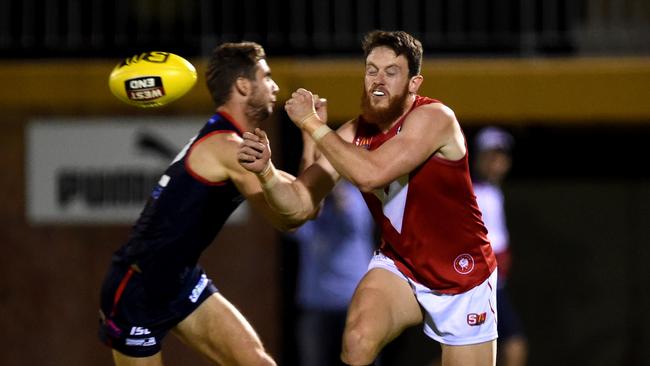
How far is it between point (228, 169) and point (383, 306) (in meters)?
1.20

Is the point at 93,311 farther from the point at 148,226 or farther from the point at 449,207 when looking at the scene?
the point at 449,207

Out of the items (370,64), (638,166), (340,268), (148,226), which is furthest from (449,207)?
(638,166)

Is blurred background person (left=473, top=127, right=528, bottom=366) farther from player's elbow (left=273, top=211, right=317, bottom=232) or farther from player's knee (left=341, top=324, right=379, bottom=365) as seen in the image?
player's knee (left=341, top=324, right=379, bottom=365)

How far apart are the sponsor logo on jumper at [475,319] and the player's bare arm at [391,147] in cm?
85

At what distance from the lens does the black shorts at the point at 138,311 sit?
7223 mm

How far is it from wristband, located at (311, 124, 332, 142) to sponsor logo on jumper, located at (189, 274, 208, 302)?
140 cm

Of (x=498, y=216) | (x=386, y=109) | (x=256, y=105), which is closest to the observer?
(x=386, y=109)

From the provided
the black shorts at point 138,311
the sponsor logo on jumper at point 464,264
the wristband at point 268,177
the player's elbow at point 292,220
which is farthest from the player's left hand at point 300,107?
the black shorts at point 138,311

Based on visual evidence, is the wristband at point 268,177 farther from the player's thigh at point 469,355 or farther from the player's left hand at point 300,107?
the player's thigh at point 469,355

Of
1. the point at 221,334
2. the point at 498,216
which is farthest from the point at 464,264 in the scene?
the point at 498,216

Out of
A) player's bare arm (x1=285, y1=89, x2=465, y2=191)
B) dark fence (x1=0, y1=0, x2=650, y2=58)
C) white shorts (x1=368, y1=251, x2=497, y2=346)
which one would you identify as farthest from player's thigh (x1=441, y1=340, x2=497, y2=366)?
dark fence (x1=0, y1=0, x2=650, y2=58)

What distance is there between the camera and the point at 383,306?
6539 millimetres

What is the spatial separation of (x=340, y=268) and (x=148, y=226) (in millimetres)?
4076

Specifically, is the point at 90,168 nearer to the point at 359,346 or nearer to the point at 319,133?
the point at 319,133
